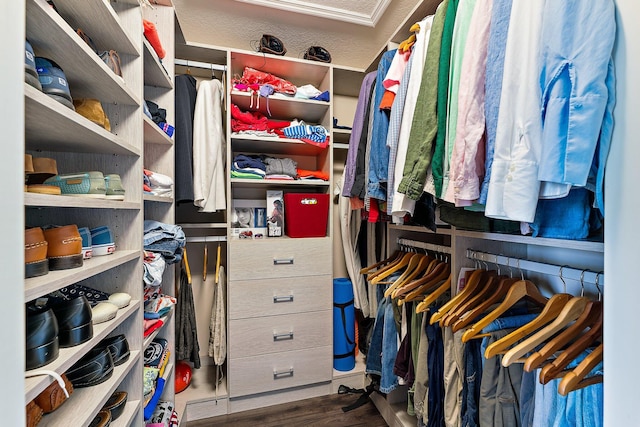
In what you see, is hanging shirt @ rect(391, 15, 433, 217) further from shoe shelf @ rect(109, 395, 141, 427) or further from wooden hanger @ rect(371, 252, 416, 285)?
shoe shelf @ rect(109, 395, 141, 427)

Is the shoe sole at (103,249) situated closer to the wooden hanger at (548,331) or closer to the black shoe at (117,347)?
the black shoe at (117,347)

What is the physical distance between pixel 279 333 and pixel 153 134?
1.22 m

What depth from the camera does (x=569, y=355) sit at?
66 cm

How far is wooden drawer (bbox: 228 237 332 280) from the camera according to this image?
1.58 metres

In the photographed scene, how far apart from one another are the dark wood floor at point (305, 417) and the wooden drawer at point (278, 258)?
29.8 inches

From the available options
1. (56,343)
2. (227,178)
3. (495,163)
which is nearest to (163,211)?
(227,178)

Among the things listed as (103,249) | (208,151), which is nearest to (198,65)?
(208,151)

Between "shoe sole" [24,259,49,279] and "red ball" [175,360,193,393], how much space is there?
52.1 inches

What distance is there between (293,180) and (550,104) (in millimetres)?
1328

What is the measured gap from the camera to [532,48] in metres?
0.63

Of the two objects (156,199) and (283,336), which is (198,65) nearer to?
(156,199)

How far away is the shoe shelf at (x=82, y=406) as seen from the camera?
68 centimetres
